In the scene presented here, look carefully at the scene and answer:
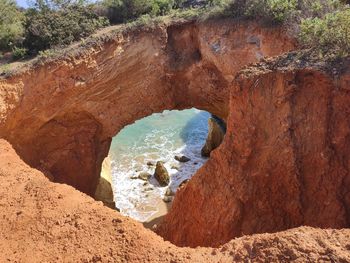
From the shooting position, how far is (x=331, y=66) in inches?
302

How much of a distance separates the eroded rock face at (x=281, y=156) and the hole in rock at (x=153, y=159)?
347 inches

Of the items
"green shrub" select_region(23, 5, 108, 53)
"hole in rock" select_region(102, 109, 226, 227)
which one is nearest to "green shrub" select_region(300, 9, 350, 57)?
"green shrub" select_region(23, 5, 108, 53)

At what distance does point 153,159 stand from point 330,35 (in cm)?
1596

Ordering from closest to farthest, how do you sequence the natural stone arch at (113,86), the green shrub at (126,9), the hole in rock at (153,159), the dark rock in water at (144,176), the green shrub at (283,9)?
1. the green shrub at (283,9)
2. the natural stone arch at (113,86)
3. the green shrub at (126,9)
4. the hole in rock at (153,159)
5. the dark rock in water at (144,176)

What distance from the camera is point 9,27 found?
44.9 ft

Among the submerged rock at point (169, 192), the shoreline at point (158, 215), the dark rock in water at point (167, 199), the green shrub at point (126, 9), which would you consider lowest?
the shoreline at point (158, 215)

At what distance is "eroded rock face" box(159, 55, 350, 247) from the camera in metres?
7.15

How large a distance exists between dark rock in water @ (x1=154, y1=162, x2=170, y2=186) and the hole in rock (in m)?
0.18

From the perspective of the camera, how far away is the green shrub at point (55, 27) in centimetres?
1365

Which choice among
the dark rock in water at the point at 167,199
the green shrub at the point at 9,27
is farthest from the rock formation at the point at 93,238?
the dark rock in water at the point at 167,199

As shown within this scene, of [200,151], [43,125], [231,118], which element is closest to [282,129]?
[231,118]

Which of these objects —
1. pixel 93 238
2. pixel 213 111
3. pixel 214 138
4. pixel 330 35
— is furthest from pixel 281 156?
pixel 214 138

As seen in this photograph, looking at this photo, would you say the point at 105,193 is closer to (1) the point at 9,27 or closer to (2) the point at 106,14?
(2) the point at 106,14

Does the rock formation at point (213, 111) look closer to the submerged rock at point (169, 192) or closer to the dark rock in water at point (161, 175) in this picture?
the submerged rock at point (169, 192)
